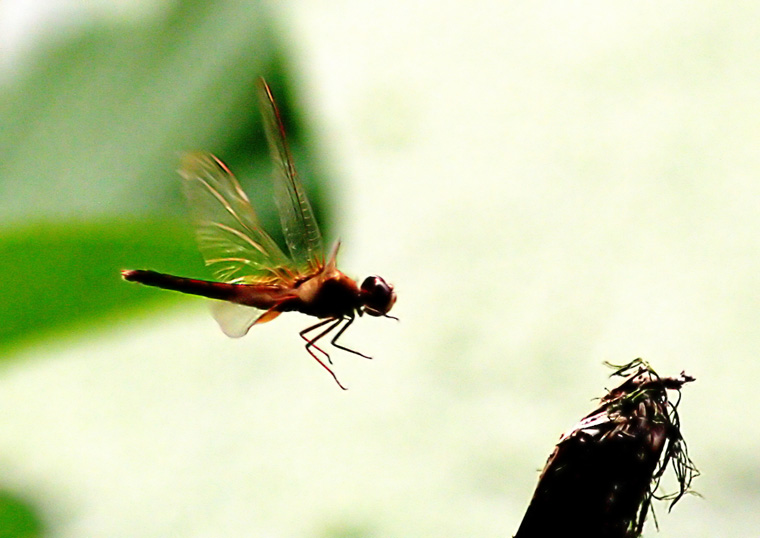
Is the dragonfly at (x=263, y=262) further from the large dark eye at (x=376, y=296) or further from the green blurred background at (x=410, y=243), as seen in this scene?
the green blurred background at (x=410, y=243)

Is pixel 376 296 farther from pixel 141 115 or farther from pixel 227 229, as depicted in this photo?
pixel 141 115

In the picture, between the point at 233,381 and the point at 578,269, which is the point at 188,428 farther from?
the point at 578,269

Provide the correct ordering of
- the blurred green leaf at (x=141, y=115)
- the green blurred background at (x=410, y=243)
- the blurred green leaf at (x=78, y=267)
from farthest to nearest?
1. the green blurred background at (x=410, y=243)
2. the blurred green leaf at (x=141, y=115)
3. the blurred green leaf at (x=78, y=267)

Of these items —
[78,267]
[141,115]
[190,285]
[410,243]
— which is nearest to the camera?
[190,285]

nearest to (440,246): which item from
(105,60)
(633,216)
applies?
(633,216)

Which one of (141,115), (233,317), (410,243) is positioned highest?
(410,243)

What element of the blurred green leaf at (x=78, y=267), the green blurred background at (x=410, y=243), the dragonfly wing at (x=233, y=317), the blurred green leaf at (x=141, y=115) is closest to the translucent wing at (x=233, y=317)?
the dragonfly wing at (x=233, y=317)

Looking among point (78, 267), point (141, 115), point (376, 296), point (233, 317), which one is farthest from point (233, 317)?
point (141, 115)
